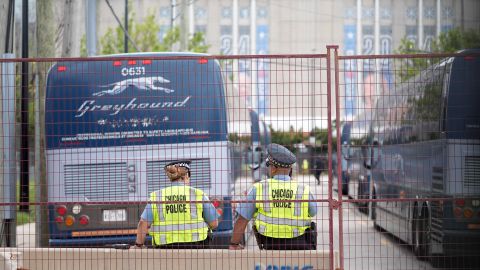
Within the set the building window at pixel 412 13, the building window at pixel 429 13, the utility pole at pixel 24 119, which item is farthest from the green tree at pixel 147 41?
the utility pole at pixel 24 119

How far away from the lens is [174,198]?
28.0 ft

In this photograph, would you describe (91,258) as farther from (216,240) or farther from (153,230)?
(216,240)

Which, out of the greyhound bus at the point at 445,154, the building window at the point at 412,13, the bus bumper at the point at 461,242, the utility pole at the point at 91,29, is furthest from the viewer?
the building window at the point at 412,13

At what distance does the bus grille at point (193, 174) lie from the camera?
37.4 ft

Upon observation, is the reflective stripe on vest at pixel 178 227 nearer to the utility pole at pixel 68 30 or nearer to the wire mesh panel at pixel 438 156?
the wire mesh panel at pixel 438 156

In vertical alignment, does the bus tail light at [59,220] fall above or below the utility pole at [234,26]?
below

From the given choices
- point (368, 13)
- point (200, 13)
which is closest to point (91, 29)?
point (368, 13)

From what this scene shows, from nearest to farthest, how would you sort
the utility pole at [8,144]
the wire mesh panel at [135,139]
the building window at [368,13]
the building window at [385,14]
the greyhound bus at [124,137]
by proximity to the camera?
1. the wire mesh panel at [135,139]
2. the utility pole at [8,144]
3. the greyhound bus at [124,137]
4. the building window at [385,14]
5. the building window at [368,13]

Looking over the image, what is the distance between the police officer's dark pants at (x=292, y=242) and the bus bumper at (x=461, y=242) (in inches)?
143

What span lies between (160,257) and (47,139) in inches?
176

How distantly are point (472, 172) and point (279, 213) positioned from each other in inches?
148

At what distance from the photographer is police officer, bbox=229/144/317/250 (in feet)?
27.0

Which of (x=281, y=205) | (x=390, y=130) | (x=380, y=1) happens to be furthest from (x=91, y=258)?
(x=380, y=1)

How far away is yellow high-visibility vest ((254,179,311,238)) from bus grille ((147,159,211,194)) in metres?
3.09
